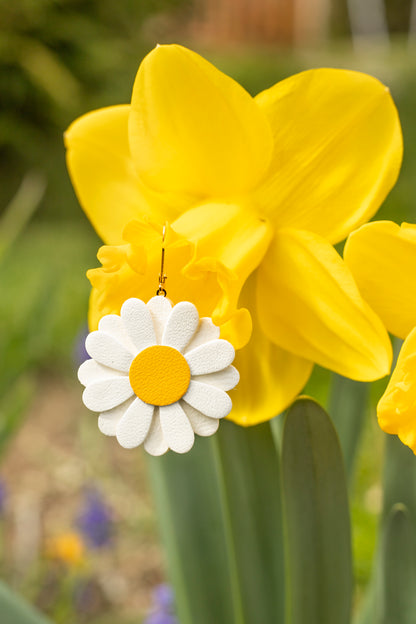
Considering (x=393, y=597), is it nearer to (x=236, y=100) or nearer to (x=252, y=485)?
(x=252, y=485)

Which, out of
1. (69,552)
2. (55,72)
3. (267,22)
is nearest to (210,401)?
(69,552)

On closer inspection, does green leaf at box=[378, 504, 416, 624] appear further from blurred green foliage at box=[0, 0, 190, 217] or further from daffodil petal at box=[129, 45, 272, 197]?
blurred green foliage at box=[0, 0, 190, 217]

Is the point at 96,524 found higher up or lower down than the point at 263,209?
lower down

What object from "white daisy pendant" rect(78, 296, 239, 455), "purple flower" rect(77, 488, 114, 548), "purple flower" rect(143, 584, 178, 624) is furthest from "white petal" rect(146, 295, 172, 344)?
"purple flower" rect(77, 488, 114, 548)

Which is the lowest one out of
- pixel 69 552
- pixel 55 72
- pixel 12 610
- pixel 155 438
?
pixel 69 552

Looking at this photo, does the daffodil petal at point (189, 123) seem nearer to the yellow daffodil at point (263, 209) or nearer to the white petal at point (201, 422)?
the yellow daffodil at point (263, 209)

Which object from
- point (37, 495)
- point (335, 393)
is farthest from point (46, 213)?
point (335, 393)

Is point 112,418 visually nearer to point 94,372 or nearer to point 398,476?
point 94,372
